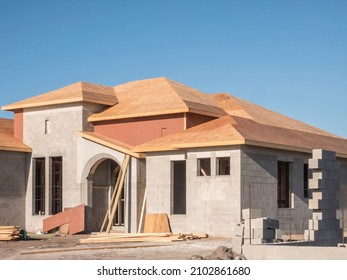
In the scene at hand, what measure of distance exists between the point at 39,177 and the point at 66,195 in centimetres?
330

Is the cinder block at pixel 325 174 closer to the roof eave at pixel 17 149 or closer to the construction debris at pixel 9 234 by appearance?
the construction debris at pixel 9 234

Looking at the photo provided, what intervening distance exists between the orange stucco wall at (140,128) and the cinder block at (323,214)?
10062 mm

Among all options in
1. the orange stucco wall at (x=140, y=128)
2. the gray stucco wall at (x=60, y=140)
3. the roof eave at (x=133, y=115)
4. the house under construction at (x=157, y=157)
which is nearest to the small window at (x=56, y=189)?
the house under construction at (x=157, y=157)

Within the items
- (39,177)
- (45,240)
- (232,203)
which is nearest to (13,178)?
(39,177)

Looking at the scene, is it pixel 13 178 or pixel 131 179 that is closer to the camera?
pixel 131 179

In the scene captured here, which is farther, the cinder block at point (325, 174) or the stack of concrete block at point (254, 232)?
the cinder block at point (325, 174)

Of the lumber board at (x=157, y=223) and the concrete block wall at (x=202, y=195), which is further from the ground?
the concrete block wall at (x=202, y=195)

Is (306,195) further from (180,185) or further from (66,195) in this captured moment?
(66,195)

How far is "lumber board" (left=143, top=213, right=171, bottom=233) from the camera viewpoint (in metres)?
31.0

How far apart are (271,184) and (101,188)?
9.67 m

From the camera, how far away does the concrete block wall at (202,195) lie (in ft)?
95.0

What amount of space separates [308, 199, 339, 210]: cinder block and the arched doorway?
1270 centimetres

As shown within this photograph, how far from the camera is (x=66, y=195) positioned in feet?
119

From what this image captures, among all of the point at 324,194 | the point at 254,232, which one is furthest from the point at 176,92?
the point at 254,232
